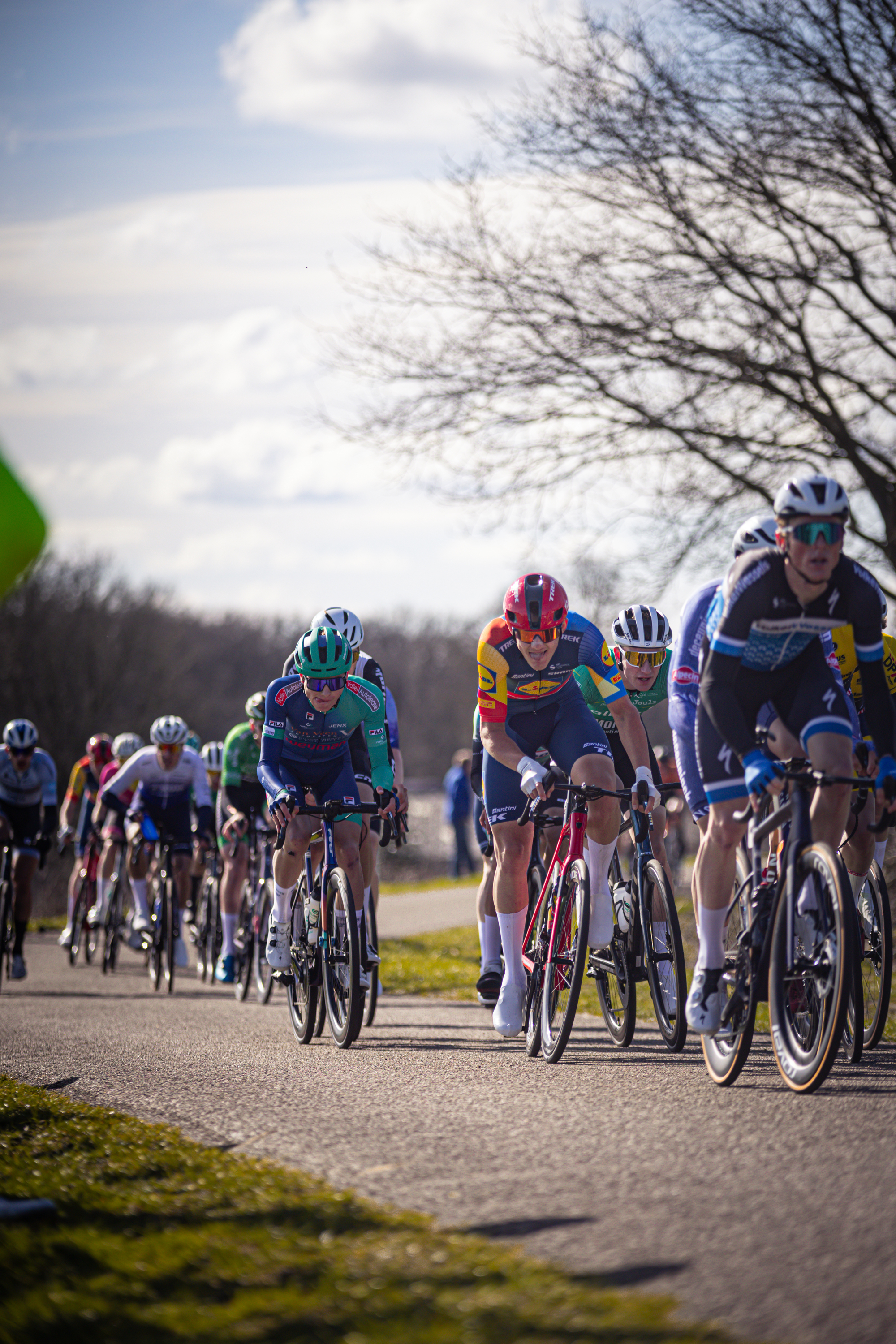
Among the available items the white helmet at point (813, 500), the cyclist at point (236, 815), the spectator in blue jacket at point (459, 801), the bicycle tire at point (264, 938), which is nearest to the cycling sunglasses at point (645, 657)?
the white helmet at point (813, 500)

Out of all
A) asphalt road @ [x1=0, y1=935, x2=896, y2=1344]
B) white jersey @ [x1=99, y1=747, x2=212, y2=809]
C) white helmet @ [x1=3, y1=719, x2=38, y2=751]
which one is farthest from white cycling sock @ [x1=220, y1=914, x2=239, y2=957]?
asphalt road @ [x1=0, y1=935, x2=896, y2=1344]

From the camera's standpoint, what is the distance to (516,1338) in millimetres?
2891

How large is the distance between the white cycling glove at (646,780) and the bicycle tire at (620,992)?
2.48 ft

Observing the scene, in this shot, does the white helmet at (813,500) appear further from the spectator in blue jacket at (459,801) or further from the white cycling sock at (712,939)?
the spectator in blue jacket at (459,801)

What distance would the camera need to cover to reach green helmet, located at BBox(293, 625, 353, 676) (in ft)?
25.4

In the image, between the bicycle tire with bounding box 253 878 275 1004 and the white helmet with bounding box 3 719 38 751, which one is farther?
the white helmet with bounding box 3 719 38 751

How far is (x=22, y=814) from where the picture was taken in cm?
1284

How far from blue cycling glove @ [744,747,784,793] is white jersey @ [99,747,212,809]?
8.21 metres

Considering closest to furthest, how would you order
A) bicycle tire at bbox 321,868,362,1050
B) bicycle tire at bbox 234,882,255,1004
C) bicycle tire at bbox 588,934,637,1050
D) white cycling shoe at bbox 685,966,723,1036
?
1. white cycling shoe at bbox 685,966,723,1036
2. bicycle tire at bbox 588,934,637,1050
3. bicycle tire at bbox 321,868,362,1050
4. bicycle tire at bbox 234,882,255,1004

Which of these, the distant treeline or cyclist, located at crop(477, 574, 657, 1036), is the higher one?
the distant treeline

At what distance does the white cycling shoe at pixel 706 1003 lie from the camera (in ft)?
17.6

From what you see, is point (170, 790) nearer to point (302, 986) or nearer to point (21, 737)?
point (21, 737)

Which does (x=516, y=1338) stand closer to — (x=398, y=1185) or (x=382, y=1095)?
(x=398, y=1185)

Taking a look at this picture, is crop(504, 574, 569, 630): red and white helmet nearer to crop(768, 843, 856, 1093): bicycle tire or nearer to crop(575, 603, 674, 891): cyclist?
crop(575, 603, 674, 891): cyclist
